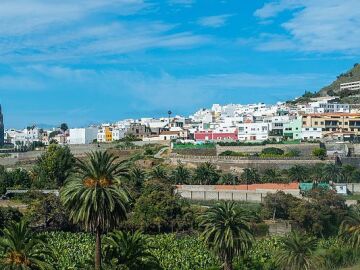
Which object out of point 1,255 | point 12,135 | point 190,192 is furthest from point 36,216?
point 12,135

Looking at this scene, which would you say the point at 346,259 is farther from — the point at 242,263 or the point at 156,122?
the point at 156,122

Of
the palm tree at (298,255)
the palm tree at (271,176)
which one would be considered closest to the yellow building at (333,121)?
the palm tree at (271,176)

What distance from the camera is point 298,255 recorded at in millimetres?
35469

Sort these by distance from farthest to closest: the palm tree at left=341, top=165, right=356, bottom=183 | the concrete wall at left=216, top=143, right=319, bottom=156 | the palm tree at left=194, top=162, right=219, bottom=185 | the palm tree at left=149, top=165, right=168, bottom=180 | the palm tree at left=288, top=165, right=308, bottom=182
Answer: the concrete wall at left=216, top=143, right=319, bottom=156
the palm tree at left=341, top=165, right=356, bottom=183
the palm tree at left=288, top=165, right=308, bottom=182
the palm tree at left=194, top=162, right=219, bottom=185
the palm tree at left=149, top=165, right=168, bottom=180

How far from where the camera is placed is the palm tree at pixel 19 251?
24250 millimetres

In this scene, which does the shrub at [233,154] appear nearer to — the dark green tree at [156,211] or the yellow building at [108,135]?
the dark green tree at [156,211]

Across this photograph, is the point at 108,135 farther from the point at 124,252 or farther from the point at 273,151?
the point at 124,252

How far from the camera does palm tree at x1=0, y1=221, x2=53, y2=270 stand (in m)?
24.2

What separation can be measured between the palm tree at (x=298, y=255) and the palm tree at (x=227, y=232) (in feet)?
10.3

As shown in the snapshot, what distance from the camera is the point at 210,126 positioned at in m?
117

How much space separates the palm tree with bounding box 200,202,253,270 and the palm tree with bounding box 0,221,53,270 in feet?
34.3

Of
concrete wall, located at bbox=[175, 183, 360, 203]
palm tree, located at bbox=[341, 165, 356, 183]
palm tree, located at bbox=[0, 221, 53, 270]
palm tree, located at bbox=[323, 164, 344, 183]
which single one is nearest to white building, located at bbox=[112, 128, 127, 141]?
palm tree, located at bbox=[341, 165, 356, 183]

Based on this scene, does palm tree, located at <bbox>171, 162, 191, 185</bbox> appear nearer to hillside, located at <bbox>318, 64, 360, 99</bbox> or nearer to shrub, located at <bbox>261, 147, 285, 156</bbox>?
shrub, located at <bbox>261, 147, 285, 156</bbox>

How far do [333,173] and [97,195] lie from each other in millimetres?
52741
